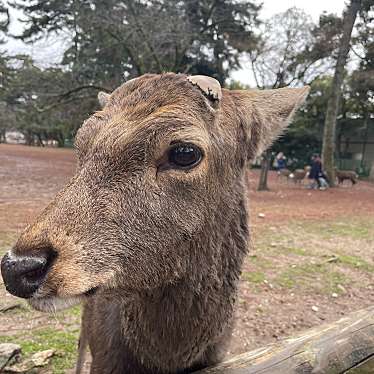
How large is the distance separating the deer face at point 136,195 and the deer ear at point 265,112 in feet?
0.31

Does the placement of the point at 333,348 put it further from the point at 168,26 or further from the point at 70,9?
the point at 70,9

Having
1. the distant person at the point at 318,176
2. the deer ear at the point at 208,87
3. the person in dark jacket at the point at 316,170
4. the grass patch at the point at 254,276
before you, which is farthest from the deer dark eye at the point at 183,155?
the distant person at the point at 318,176

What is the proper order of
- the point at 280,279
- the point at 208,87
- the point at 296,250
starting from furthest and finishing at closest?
the point at 296,250
the point at 280,279
the point at 208,87

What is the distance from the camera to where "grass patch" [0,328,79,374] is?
372 cm

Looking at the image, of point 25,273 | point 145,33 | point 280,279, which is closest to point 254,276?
point 280,279

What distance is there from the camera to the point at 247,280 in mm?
6074

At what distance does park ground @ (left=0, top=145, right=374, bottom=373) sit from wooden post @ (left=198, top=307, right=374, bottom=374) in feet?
1.69

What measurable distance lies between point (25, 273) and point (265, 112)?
155cm

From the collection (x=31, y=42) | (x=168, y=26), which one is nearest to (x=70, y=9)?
(x=31, y=42)

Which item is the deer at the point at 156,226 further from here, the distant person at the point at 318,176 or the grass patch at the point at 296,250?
the distant person at the point at 318,176

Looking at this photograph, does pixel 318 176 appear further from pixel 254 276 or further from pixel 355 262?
pixel 254 276

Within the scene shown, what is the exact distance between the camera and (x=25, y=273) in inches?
52.4

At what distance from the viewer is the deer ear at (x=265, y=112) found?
7.11 ft

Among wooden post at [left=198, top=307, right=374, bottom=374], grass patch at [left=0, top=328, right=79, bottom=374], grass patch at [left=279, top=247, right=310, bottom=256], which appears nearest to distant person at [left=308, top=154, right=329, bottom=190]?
grass patch at [left=279, top=247, right=310, bottom=256]
